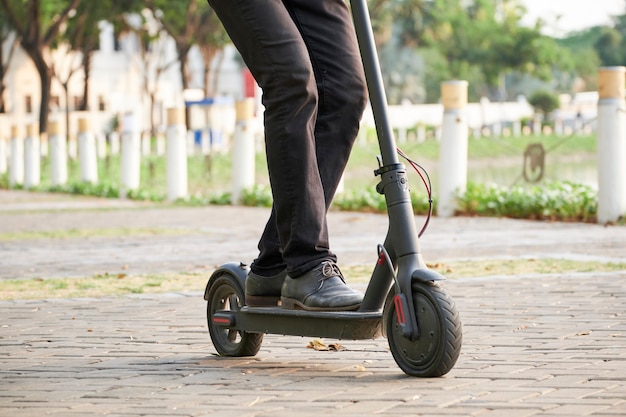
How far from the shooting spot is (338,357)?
4.26m

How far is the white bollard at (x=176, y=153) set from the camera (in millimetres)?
16734

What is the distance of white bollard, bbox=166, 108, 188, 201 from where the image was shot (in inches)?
659

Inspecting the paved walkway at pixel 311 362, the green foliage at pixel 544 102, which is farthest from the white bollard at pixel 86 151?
the green foliage at pixel 544 102

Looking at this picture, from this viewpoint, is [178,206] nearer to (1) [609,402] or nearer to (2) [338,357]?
(2) [338,357]

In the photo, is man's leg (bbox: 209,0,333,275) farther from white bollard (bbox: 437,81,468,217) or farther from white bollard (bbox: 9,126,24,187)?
white bollard (bbox: 9,126,24,187)

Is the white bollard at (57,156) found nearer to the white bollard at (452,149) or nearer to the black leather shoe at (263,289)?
the white bollard at (452,149)

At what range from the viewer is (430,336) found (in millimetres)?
3600

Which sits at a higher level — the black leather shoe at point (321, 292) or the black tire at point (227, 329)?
the black leather shoe at point (321, 292)

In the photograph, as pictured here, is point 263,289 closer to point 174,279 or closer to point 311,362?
point 311,362

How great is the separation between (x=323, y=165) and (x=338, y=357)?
0.62 m

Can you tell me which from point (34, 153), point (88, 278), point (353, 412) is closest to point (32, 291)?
point (88, 278)

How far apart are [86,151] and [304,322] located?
58.2 ft

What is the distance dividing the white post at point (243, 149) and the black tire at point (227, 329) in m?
10.7

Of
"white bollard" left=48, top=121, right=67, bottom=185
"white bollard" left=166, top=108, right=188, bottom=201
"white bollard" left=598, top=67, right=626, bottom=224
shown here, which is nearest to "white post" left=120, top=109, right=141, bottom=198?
"white bollard" left=166, top=108, right=188, bottom=201
